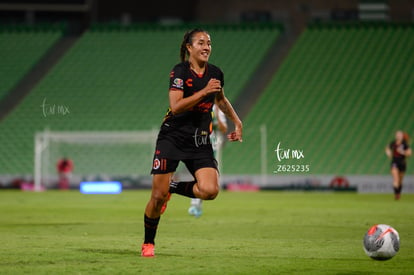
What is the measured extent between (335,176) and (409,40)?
31.5 ft

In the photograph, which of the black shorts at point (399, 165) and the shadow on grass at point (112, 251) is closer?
the shadow on grass at point (112, 251)

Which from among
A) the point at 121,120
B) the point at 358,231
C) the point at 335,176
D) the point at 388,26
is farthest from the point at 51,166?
the point at 358,231

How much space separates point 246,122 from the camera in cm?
3155

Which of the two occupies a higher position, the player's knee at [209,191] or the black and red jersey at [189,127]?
the black and red jersey at [189,127]

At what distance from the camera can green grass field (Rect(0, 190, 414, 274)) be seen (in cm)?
767

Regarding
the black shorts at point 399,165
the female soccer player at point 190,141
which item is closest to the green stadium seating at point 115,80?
the black shorts at point 399,165

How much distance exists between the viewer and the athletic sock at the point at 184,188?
8.69 m

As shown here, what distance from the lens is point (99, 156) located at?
31094 mm

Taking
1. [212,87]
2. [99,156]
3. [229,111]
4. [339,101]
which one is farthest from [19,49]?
[212,87]

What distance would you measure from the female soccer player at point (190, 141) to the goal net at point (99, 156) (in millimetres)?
21933

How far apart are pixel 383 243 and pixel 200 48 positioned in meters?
2.80

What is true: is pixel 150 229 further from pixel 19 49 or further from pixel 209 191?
pixel 19 49

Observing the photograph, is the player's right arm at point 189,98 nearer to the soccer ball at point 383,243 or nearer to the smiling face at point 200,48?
the smiling face at point 200,48

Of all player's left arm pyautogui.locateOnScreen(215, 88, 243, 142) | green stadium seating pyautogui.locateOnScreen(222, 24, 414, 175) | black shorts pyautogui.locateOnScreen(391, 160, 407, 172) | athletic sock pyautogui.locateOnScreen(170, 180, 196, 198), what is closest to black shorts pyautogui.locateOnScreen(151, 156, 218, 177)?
athletic sock pyautogui.locateOnScreen(170, 180, 196, 198)
